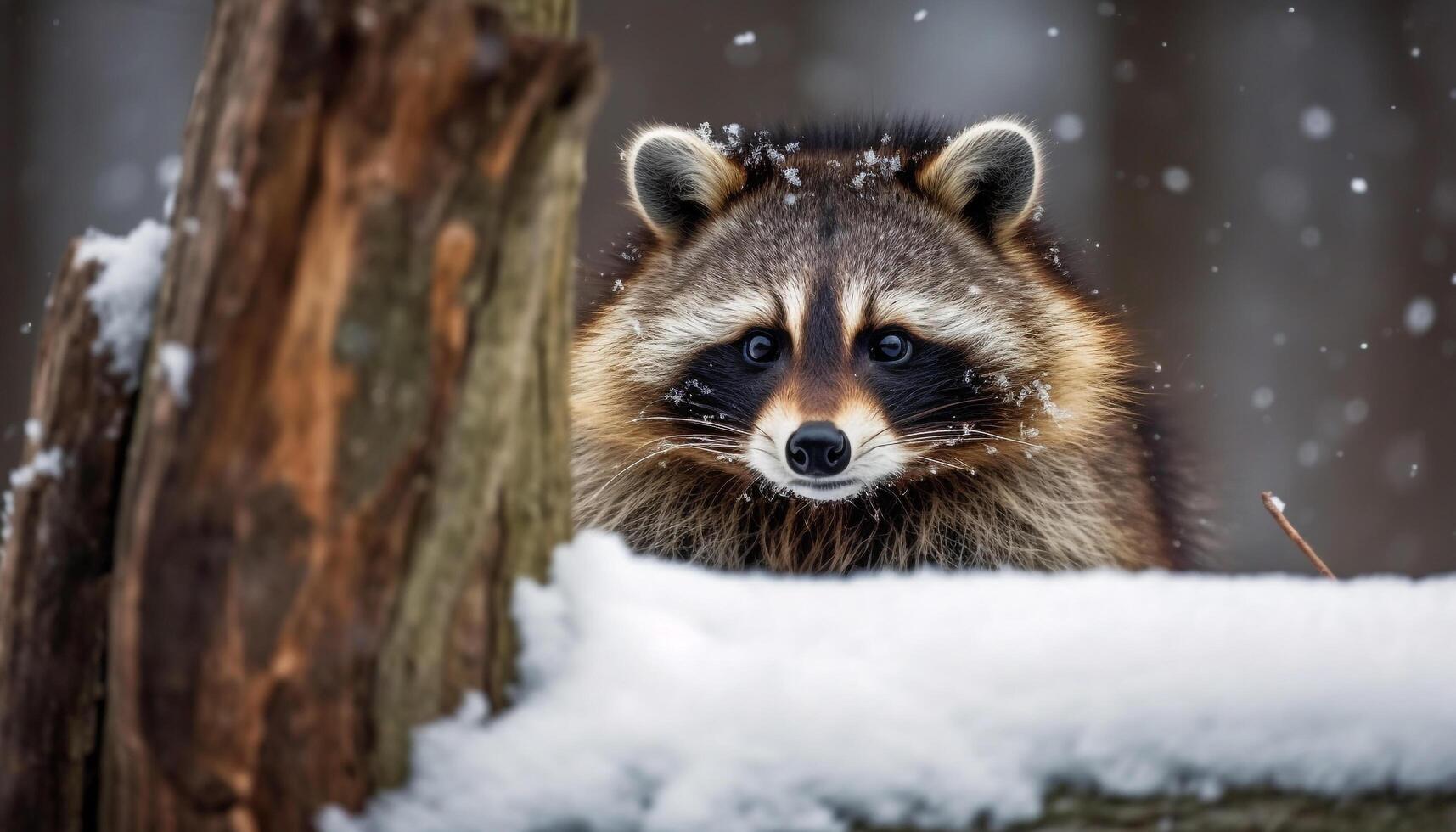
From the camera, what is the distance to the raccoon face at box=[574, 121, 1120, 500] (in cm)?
248

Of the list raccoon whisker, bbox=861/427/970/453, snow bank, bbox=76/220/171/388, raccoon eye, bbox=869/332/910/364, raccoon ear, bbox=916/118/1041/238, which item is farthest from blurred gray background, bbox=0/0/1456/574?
snow bank, bbox=76/220/171/388

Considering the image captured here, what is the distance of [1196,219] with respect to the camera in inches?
244

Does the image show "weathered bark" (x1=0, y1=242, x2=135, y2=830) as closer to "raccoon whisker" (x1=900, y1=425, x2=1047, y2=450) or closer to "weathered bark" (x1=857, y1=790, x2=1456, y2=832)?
"weathered bark" (x1=857, y1=790, x2=1456, y2=832)

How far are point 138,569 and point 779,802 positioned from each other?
0.61m

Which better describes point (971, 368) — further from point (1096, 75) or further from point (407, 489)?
point (1096, 75)

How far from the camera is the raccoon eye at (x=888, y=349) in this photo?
2551 millimetres

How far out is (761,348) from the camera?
2.59 meters

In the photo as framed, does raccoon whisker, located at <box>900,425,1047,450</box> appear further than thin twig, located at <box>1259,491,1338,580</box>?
Yes

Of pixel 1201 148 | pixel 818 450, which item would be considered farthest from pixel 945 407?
pixel 1201 148

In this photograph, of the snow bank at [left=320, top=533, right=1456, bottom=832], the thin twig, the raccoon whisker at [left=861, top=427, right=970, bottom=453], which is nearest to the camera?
the snow bank at [left=320, top=533, right=1456, bottom=832]

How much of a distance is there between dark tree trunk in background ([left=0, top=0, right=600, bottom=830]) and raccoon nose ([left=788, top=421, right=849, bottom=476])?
109 cm

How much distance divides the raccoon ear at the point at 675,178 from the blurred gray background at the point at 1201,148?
9.87 ft

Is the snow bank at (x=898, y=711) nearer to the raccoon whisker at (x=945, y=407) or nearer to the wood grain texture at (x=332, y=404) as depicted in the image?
the wood grain texture at (x=332, y=404)

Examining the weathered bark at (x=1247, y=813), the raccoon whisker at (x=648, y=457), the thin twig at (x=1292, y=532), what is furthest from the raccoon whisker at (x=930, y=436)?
the weathered bark at (x=1247, y=813)
